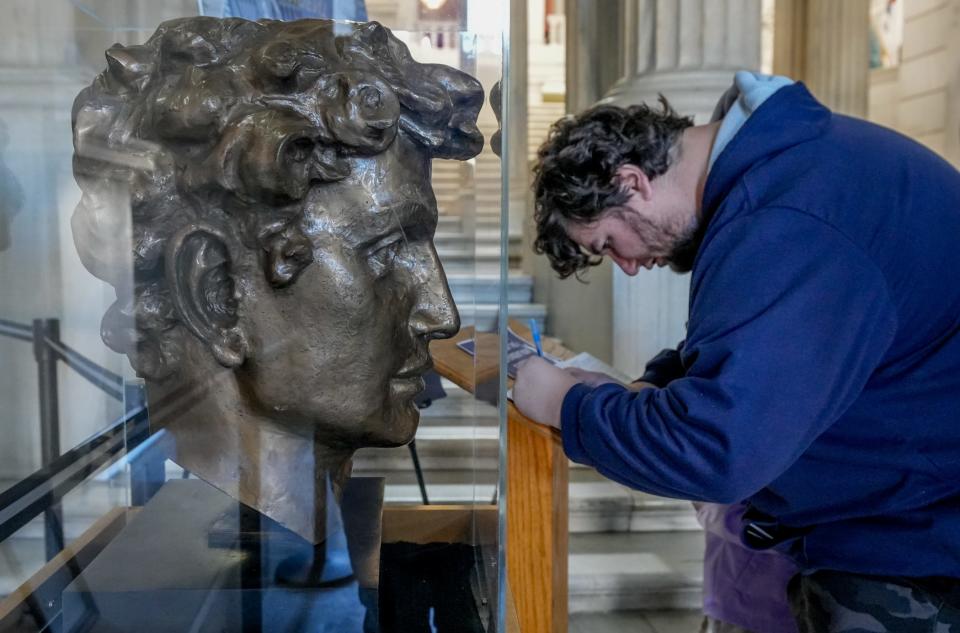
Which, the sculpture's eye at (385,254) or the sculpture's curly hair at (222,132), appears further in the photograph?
the sculpture's eye at (385,254)

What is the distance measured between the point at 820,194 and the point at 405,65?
70cm

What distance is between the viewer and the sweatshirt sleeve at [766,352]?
130 cm

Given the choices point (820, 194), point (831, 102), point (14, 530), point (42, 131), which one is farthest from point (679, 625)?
point (831, 102)

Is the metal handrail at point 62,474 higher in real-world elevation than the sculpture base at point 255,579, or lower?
higher

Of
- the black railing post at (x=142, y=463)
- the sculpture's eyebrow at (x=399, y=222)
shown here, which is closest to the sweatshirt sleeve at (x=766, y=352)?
the sculpture's eyebrow at (x=399, y=222)

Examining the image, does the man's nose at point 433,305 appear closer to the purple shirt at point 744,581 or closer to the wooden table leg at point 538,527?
the wooden table leg at point 538,527

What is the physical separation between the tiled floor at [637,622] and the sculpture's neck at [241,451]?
6.40 feet

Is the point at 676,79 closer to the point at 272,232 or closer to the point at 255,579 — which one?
the point at 272,232

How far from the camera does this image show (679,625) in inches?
117

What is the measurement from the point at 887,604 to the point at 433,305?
990 millimetres

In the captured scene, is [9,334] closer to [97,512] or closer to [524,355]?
[97,512]

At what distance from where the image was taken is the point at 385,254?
4.10 feet

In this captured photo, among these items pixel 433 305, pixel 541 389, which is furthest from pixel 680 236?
pixel 433 305

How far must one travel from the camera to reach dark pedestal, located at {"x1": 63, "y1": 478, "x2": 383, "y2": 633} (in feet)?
3.81
